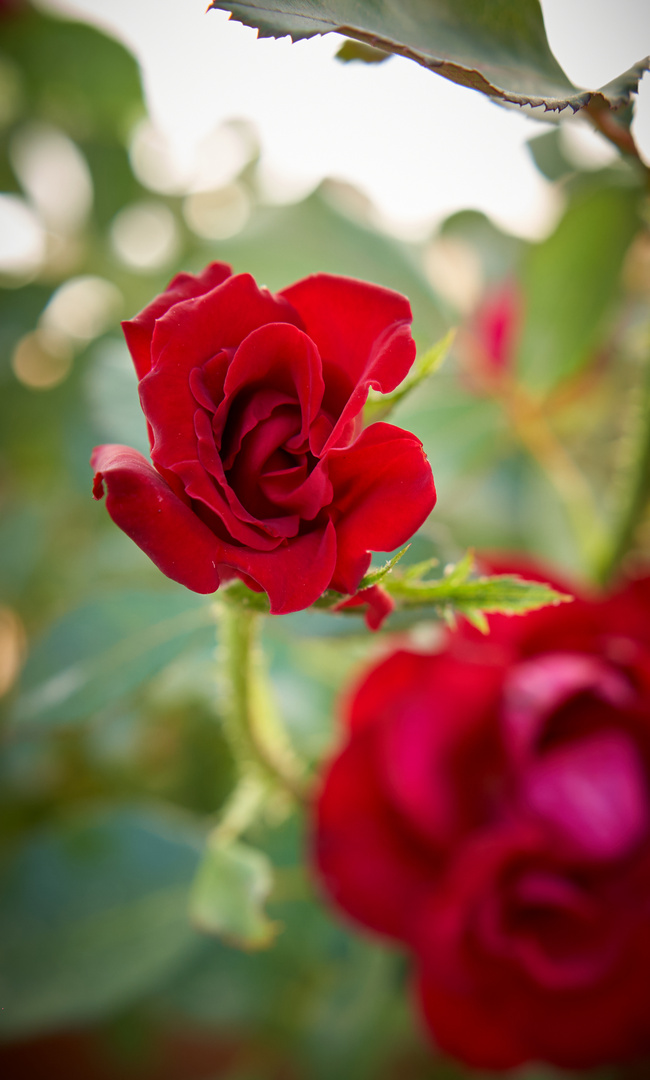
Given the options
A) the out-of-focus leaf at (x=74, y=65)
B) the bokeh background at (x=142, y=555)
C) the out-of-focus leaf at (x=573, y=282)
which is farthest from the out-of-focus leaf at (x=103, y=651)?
the out-of-focus leaf at (x=74, y=65)

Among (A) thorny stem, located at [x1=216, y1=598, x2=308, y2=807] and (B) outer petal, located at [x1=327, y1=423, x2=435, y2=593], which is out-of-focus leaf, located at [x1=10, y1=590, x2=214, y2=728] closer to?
(A) thorny stem, located at [x1=216, y1=598, x2=308, y2=807]

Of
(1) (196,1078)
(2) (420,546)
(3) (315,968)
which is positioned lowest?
(1) (196,1078)

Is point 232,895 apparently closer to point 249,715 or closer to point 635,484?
point 249,715

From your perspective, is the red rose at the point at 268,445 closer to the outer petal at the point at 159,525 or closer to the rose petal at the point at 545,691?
the outer petal at the point at 159,525

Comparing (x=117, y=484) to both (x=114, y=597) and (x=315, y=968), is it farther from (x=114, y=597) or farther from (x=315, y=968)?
(x=315, y=968)

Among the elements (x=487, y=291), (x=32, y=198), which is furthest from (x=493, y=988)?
(x=32, y=198)

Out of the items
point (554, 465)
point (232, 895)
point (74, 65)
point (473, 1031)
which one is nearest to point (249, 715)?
point (232, 895)

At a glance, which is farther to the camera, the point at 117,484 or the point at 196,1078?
the point at 196,1078
